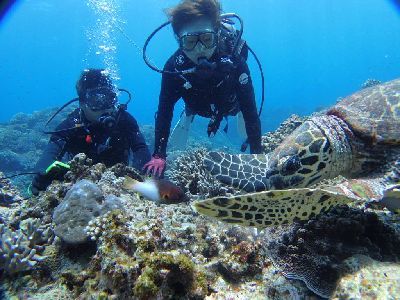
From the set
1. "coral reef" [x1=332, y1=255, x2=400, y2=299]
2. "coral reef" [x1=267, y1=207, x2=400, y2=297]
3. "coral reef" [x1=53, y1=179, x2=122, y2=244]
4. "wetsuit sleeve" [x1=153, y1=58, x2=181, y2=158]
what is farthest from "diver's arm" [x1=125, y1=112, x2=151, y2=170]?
"coral reef" [x1=332, y1=255, x2=400, y2=299]

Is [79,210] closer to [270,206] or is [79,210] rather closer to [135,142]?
[270,206]

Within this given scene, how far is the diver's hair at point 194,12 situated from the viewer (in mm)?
4871

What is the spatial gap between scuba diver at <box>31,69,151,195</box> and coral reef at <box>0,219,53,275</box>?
2.68 metres

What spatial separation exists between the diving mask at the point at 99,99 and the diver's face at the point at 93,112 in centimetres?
6

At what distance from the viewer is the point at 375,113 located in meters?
2.75

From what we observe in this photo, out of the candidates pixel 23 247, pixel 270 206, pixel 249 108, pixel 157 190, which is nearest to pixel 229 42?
pixel 249 108

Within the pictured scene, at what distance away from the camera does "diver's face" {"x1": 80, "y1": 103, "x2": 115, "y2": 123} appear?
5264 mm

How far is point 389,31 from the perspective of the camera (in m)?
163

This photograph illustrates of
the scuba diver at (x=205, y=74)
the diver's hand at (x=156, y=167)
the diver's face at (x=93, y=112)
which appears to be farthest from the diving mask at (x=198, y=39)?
the diver's hand at (x=156, y=167)

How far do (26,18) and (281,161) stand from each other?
7149 cm

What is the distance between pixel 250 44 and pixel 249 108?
508ft

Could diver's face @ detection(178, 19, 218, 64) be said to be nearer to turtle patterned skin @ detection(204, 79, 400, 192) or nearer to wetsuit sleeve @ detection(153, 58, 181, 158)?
wetsuit sleeve @ detection(153, 58, 181, 158)

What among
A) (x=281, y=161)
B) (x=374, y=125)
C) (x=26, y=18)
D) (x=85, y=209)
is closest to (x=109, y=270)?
(x=85, y=209)

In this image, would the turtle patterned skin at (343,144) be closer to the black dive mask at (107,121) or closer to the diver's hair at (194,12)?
the diver's hair at (194,12)
